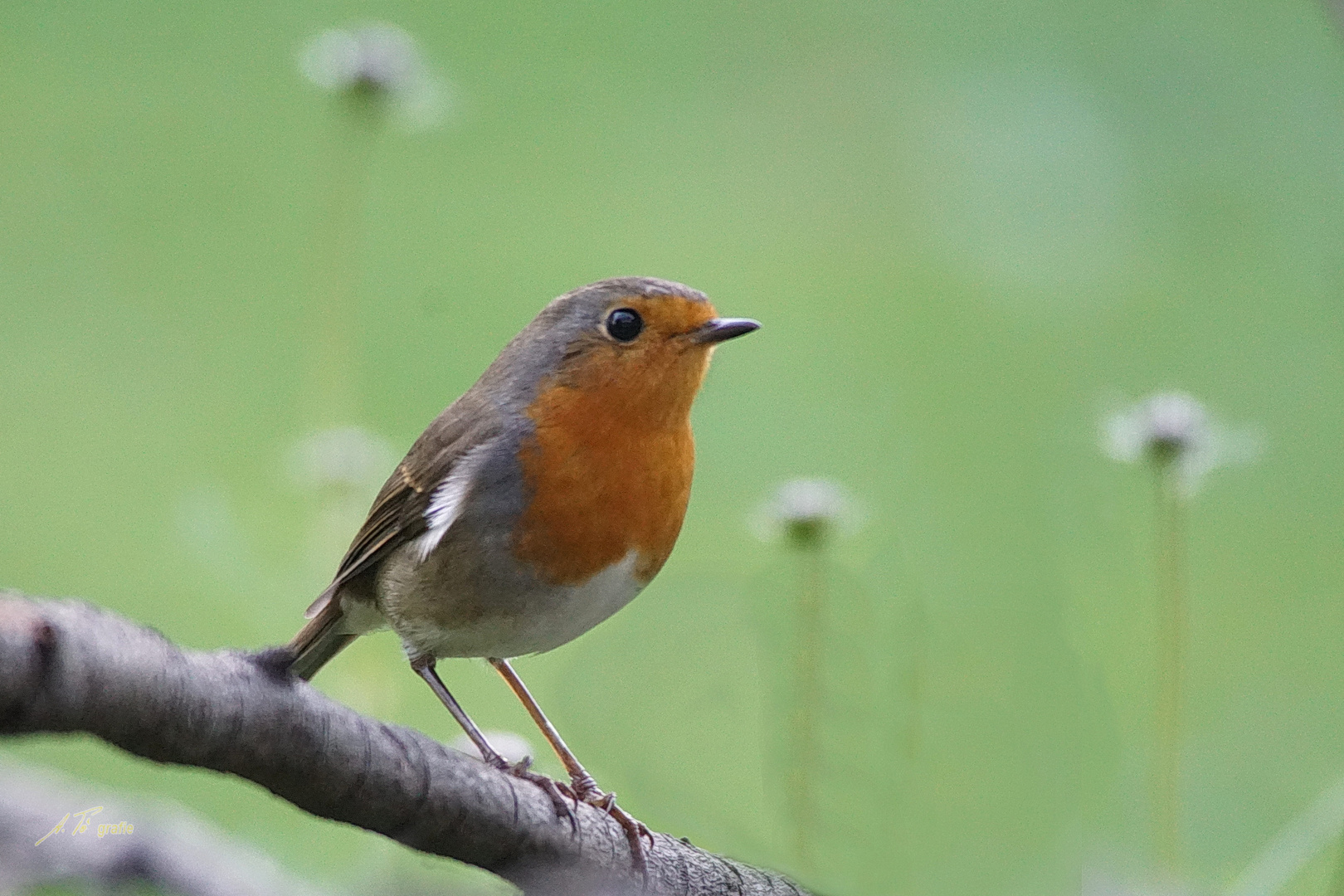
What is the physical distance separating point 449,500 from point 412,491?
13 cm

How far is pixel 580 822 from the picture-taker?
1.83 m

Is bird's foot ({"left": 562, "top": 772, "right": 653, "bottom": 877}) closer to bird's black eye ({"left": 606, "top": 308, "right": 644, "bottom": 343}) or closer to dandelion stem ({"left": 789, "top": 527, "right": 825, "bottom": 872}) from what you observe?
dandelion stem ({"left": 789, "top": 527, "right": 825, "bottom": 872})

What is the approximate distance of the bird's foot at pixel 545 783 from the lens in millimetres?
1762

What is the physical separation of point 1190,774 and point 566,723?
106 centimetres

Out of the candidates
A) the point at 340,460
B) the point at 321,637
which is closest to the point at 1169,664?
the point at 321,637

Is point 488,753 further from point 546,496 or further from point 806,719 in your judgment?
point 806,719

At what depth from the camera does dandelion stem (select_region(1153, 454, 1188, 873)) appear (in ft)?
5.83

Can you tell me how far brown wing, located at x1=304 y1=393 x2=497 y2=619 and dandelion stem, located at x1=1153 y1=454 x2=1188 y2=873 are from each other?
3.38ft

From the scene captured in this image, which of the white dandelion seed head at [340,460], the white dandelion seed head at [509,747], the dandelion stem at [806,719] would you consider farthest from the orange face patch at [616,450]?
the white dandelion seed head at [340,460]

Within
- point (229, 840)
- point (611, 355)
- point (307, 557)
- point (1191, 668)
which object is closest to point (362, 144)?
point (307, 557)

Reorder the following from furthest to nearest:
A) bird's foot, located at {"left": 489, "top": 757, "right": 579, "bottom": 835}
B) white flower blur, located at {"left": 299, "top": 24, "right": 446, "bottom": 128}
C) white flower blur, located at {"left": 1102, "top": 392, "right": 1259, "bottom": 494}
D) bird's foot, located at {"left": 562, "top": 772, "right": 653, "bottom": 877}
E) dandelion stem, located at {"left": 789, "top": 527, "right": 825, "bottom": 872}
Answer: white flower blur, located at {"left": 299, "top": 24, "right": 446, "bottom": 128} → white flower blur, located at {"left": 1102, "top": 392, "right": 1259, "bottom": 494} → bird's foot, located at {"left": 562, "top": 772, "right": 653, "bottom": 877} → bird's foot, located at {"left": 489, "top": 757, "right": 579, "bottom": 835} → dandelion stem, located at {"left": 789, "top": 527, "right": 825, "bottom": 872}

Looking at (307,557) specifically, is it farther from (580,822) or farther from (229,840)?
(580,822)

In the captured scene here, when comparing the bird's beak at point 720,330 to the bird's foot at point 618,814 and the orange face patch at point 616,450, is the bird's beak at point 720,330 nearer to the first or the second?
the orange face patch at point 616,450

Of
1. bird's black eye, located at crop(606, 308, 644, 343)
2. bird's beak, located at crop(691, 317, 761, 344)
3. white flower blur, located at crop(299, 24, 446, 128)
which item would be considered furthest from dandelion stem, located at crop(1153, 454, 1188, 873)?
white flower blur, located at crop(299, 24, 446, 128)
